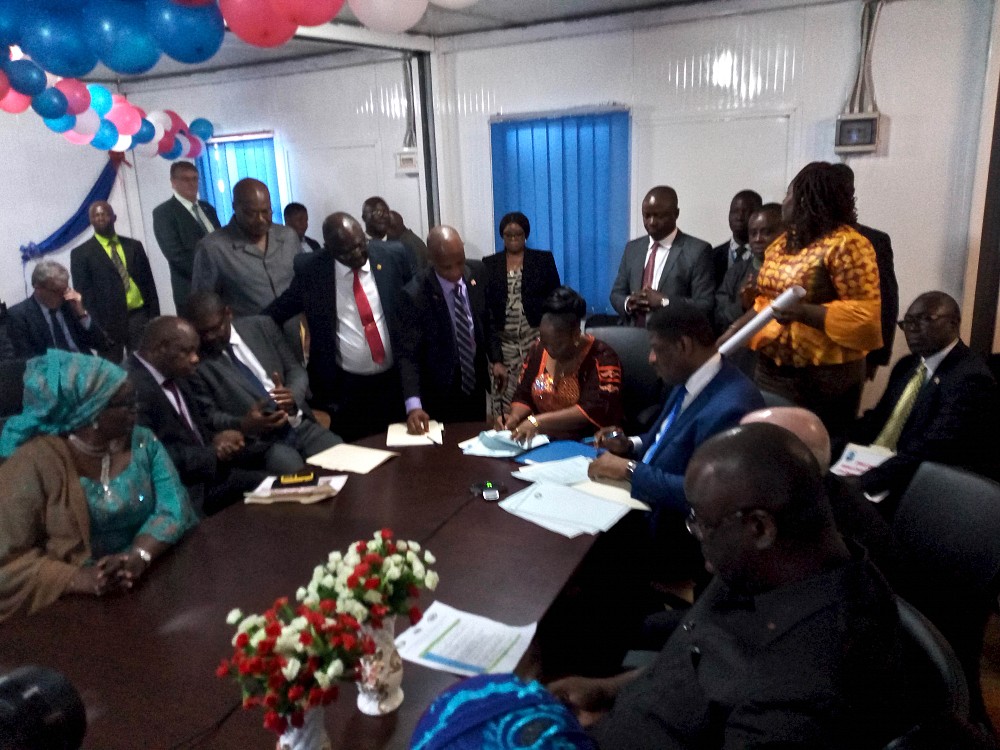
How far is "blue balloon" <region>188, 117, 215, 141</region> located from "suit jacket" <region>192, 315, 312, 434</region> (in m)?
3.72

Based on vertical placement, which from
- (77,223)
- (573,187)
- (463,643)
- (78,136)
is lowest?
(463,643)

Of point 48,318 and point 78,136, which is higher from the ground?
point 78,136

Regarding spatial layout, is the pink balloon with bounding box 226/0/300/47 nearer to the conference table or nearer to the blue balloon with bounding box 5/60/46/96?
the blue balloon with bounding box 5/60/46/96

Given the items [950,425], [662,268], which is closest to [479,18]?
[662,268]

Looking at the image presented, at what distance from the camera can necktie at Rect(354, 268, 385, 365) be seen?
3.51 metres

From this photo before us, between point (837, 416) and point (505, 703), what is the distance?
2707 millimetres

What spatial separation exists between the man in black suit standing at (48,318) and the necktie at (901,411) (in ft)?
A: 14.7

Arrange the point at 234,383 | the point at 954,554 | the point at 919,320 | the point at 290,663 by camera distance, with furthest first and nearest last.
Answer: the point at 234,383
the point at 919,320
the point at 954,554
the point at 290,663

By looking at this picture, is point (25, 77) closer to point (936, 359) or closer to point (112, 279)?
point (112, 279)

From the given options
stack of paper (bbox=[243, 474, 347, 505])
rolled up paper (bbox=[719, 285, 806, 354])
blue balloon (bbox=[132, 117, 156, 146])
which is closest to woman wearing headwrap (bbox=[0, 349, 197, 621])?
stack of paper (bbox=[243, 474, 347, 505])

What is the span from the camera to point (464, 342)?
3.59m

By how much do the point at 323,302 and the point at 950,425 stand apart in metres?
2.68

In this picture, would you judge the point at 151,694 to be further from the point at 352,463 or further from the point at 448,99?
the point at 448,99

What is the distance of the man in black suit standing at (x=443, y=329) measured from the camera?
11.5ft
